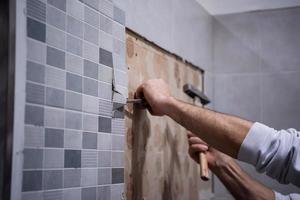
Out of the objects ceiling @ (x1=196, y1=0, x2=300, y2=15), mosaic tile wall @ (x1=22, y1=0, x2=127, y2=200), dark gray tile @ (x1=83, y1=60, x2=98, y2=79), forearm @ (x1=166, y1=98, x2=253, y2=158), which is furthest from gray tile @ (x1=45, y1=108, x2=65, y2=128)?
ceiling @ (x1=196, y1=0, x2=300, y2=15)

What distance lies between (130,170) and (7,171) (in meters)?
0.43

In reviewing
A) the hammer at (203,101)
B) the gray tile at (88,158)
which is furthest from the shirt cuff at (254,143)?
the gray tile at (88,158)

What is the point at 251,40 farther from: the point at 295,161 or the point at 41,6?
the point at 41,6

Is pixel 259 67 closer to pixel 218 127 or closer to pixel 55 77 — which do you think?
pixel 218 127

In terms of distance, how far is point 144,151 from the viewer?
1.00 m

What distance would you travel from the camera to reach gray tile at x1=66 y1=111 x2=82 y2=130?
0.68 meters

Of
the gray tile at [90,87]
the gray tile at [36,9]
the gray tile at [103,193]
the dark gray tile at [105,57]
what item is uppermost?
the gray tile at [36,9]

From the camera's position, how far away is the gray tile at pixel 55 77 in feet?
2.07

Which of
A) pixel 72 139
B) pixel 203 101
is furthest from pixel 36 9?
pixel 203 101

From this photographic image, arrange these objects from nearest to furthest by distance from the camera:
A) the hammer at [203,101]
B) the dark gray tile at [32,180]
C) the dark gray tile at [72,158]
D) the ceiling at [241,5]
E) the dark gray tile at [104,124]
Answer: the dark gray tile at [32,180]
the dark gray tile at [72,158]
the dark gray tile at [104,124]
the hammer at [203,101]
the ceiling at [241,5]

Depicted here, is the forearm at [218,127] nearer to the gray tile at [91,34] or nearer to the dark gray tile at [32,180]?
the gray tile at [91,34]

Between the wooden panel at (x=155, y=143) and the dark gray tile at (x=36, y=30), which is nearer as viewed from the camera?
the dark gray tile at (x=36, y=30)

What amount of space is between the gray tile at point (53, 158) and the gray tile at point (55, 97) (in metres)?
0.08

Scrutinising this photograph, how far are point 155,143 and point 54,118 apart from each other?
0.48 metres
